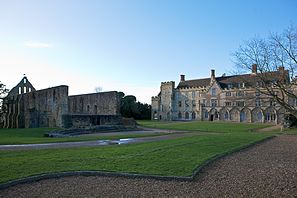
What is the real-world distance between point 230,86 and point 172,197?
60252 mm

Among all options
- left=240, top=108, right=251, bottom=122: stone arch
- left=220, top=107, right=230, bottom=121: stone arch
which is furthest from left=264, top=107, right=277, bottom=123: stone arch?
left=220, top=107, right=230, bottom=121: stone arch

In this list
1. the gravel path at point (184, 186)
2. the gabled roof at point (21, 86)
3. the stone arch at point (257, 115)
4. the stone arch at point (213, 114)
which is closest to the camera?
the gravel path at point (184, 186)

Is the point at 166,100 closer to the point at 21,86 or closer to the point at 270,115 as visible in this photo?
the point at 270,115

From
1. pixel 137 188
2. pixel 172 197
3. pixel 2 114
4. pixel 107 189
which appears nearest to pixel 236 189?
pixel 172 197

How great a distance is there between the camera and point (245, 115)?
57500 mm

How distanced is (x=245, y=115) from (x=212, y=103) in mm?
9362

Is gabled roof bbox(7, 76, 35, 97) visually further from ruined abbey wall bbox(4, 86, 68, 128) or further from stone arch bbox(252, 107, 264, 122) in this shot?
stone arch bbox(252, 107, 264, 122)

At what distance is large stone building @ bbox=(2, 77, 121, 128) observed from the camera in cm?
3009

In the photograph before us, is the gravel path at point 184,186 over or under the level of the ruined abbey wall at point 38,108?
under

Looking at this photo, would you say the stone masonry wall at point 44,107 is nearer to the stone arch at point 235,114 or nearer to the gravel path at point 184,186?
the gravel path at point 184,186

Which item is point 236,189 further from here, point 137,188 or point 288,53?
point 288,53

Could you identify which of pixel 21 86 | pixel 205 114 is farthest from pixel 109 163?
pixel 205 114

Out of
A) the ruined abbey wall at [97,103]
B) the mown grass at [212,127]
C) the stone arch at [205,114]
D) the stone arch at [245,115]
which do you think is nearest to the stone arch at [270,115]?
the stone arch at [245,115]

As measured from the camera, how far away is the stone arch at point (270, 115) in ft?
174
